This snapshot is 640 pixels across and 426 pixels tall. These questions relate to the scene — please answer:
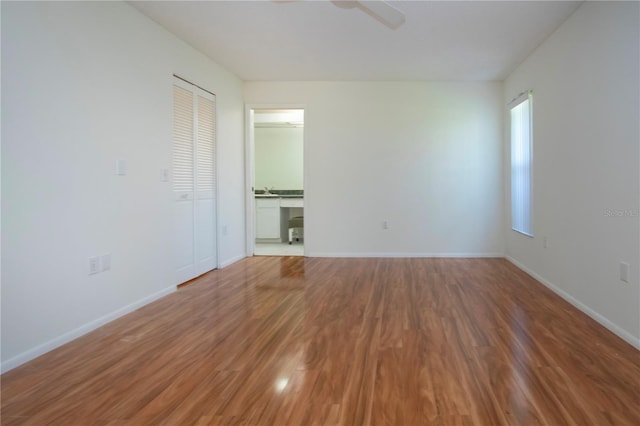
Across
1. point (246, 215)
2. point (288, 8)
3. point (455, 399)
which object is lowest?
point (455, 399)

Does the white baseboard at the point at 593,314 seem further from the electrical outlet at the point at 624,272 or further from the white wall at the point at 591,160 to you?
the electrical outlet at the point at 624,272

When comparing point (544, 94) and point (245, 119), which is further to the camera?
point (245, 119)

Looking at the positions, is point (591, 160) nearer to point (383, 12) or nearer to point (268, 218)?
point (383, 12)

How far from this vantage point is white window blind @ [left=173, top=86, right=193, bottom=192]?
3.82m

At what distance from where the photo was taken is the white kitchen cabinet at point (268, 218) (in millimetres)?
6672

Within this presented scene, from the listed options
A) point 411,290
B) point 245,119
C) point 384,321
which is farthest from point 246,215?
point 384,321

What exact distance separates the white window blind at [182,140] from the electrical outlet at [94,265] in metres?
1.24

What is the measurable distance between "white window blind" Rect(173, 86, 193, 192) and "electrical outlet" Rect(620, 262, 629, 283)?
12.7 ft

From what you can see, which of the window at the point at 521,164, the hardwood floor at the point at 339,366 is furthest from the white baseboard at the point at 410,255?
the hardwood floor at the point at 339,366

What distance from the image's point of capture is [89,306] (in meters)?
2.66

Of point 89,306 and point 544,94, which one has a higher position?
point 544,94

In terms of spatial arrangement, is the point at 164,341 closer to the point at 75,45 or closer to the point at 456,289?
the point at 75,45

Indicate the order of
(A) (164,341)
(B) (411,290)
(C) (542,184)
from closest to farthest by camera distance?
1. (A) (164,341)
2. (B) (411,290)
3. (C) (542,184)

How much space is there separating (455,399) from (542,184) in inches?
119
